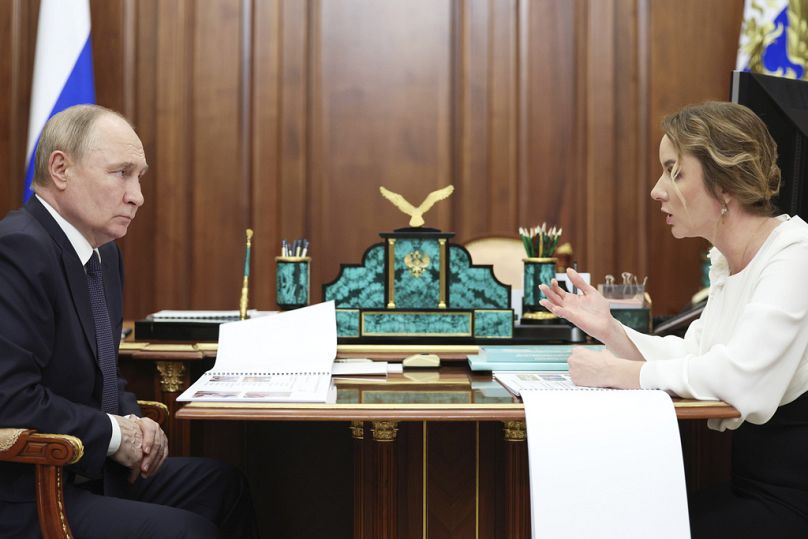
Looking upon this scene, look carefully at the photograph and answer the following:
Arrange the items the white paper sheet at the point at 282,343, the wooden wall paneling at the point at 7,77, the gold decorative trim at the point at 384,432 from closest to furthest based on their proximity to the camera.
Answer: the gold decorative trim at the point at 384,432, the white paper sheet at the point at 282,343, the wooden wall paneling at the point at 7,77

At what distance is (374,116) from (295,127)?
450 mm

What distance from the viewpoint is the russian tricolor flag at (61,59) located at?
3.64m

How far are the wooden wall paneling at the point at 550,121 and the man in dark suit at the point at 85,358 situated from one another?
110 inches

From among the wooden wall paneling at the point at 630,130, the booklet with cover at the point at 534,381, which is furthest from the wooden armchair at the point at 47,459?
the wooden wall paneling at the point at 630,130

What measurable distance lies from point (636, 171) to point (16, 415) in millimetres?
3610

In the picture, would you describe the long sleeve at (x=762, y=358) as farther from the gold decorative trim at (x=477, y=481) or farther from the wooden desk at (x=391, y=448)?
the gold decorative trim at (x=477, y=481)

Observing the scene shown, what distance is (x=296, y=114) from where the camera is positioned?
167 inches

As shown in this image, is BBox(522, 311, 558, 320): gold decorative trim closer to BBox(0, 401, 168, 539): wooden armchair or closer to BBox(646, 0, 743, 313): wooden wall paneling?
BBox(0, 401, 168, 539): wooden armchair

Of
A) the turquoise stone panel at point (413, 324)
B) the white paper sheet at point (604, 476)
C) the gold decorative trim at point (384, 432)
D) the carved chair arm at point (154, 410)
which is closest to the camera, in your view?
the white paper sheet at point (604, 476)

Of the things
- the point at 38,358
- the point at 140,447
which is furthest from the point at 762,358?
the point at 38,358

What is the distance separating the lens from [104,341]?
171 cm

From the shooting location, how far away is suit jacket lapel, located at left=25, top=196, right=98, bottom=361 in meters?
1.63

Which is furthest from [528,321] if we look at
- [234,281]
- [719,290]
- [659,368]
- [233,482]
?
[234,281]

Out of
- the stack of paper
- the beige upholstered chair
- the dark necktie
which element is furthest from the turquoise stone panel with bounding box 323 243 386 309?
the beige upholstered chair
